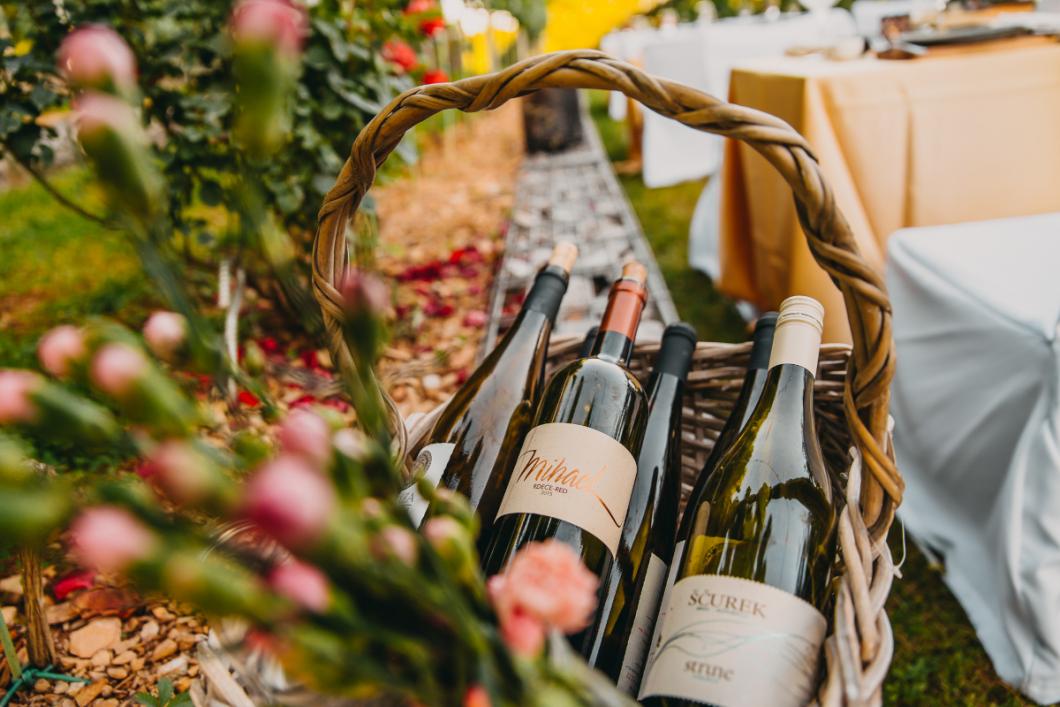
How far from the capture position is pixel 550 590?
0.30m

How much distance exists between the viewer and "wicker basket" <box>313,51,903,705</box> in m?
0.52

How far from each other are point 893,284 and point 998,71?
83cm

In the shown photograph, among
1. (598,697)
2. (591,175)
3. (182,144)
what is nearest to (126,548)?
(598,697)

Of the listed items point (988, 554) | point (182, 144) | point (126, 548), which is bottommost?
point (988, 554)

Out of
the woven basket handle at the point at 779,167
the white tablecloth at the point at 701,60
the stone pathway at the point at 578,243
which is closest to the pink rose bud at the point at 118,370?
the woven basket handle at the point at 779,167

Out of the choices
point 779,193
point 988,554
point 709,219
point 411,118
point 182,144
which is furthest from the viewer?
point 709,219

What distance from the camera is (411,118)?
26.6 inches

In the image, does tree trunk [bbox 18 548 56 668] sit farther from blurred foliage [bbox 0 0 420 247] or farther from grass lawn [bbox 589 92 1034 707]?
grass lawn [bbox 589 92 1034 707]

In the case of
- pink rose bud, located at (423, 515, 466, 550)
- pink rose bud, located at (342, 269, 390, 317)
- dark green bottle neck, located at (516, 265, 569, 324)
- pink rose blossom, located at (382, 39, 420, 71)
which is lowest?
dark green bottle neck, located at (516, 265, 569, 324)

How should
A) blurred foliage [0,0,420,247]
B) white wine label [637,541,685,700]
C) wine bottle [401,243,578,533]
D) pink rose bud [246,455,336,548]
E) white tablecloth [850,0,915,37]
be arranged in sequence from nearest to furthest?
1. pink rose bud [246,455,336,548]
2. white wine label [637,541,685,700]
3. wine bottle [401,243,578,533]
4. blurred foliage [0,0,420,247]
5. white tablecloth [850,0,915,37]

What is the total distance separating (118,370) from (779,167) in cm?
53

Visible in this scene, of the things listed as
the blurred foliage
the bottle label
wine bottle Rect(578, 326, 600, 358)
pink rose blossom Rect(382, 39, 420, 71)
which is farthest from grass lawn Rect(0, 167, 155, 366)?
the bottle label

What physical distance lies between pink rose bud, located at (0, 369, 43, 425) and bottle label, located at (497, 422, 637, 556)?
1.60 ft

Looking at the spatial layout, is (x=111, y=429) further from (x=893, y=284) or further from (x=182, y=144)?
(x=182, y=144)
